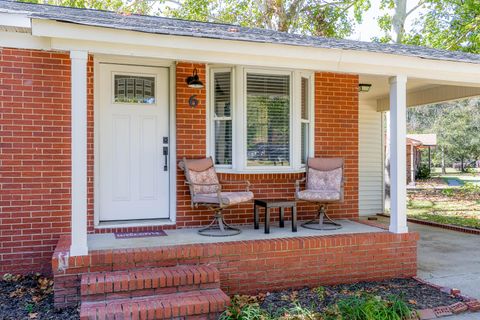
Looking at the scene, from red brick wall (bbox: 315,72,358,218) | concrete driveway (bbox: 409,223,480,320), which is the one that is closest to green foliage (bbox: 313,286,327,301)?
concrete driveway (bbox: 409,223,480,320)

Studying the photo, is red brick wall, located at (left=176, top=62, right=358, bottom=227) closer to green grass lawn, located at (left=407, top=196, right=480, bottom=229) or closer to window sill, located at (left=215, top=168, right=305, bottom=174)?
window sill, located at (left=215, top=168, right=305, bottom=174)

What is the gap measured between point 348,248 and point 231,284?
5.10 ft

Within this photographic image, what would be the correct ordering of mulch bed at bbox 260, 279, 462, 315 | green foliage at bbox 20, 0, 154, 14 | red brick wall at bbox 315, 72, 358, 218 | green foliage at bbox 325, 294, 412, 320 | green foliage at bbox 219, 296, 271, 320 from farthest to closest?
green foliage at bbox 20, 0, 154, 14
red brick wall at bbox 315, 72, 358, 218
mulch bed at bbox 260, 279, 462, 315
green foliage at bbox 325, 294, 412, 320
green foliage at bbox 219, 296, 271, 320

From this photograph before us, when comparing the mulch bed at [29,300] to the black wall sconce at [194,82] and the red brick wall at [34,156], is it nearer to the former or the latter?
the red brick wall at [34,156]

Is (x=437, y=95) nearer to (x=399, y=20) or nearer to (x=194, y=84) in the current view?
(x=194, y=84)

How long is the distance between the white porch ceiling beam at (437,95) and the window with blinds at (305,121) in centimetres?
356

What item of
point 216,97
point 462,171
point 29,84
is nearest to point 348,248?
point 216,97

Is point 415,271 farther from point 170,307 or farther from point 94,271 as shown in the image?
point 94,271

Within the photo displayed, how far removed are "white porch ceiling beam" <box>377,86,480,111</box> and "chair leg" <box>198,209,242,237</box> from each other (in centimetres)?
539

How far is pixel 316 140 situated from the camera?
263 inches

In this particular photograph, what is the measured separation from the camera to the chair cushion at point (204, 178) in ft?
18.8

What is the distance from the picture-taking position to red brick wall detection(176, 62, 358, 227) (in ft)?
19.5

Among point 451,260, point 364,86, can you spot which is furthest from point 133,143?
point 451,260

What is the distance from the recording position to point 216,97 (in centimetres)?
616
